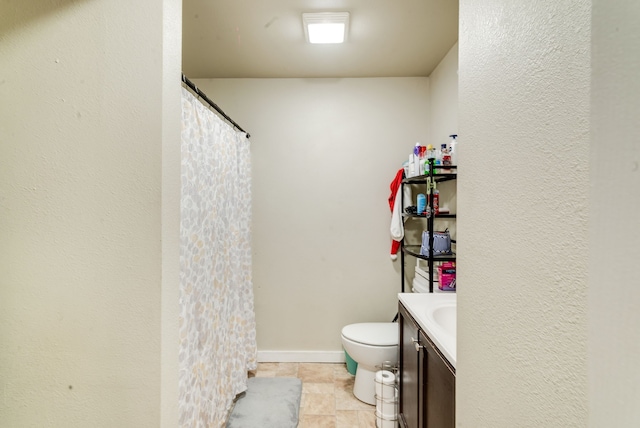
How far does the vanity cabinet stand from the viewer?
1010 mm

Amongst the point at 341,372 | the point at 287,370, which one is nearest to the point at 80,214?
the point at 287,370

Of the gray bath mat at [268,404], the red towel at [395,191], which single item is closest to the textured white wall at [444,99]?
the red towel at [395,191]

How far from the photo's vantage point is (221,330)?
5.88 feet

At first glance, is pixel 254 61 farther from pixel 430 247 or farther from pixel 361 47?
pixel 430 247

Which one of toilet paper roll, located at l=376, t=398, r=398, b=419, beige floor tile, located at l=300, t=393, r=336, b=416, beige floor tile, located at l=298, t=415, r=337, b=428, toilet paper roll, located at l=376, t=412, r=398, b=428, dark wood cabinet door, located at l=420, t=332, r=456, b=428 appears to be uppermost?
dark wood cabinet door, located at l=420, t=332, r=456, b=428

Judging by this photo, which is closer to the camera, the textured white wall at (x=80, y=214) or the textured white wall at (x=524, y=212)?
the textured white wall at (x=524, y=212)

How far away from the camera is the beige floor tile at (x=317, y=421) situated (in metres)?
1.83

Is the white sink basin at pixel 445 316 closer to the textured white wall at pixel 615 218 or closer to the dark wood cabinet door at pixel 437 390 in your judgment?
the dark wood cabinet door at pixel 437 390

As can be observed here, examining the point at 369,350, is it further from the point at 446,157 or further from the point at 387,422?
the point at 446,157

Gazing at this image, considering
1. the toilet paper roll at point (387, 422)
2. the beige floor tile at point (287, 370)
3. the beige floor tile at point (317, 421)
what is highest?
the toilet paper roll at point (387, 422)

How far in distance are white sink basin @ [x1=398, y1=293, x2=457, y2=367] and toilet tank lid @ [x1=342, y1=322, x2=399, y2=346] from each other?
1.56ft

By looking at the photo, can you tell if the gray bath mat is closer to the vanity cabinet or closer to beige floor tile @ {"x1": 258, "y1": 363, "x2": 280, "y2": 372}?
beige floor tile @ {"x1": 258, "y1": 363, "x2": 280, "y2": 372}

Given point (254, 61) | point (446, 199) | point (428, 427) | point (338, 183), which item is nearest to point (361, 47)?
point (254, 61)

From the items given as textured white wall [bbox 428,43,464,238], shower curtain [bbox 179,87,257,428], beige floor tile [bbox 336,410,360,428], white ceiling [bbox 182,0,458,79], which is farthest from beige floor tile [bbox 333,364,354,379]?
white ceiling [bbox 182,0,458,79]
